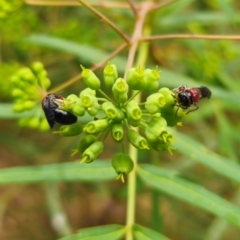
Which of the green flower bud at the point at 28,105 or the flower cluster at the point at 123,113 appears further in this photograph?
the green flower bud at the point at 28,105

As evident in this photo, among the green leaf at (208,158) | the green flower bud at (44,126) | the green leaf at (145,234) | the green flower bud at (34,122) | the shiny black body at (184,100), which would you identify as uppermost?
the shiny black body at (184,100)

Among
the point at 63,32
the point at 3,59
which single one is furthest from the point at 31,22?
the point at 3,59

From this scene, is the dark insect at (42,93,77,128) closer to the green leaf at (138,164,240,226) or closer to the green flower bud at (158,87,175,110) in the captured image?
the green flower bud at (158,87,175,110)

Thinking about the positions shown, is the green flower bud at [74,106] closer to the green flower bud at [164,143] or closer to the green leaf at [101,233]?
the green flower bud at [164,143]

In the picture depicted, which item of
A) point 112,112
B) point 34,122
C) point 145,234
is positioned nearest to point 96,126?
point 112,112

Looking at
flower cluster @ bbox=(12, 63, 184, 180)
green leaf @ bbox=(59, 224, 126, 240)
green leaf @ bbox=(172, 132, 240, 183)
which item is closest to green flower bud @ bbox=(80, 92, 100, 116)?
flower cluster @ bbox=(12, 63, 184, 180)

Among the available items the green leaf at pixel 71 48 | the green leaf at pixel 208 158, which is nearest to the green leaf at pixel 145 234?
the green leaf at pixel 208 158

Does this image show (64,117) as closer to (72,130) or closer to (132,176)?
(72,130)
